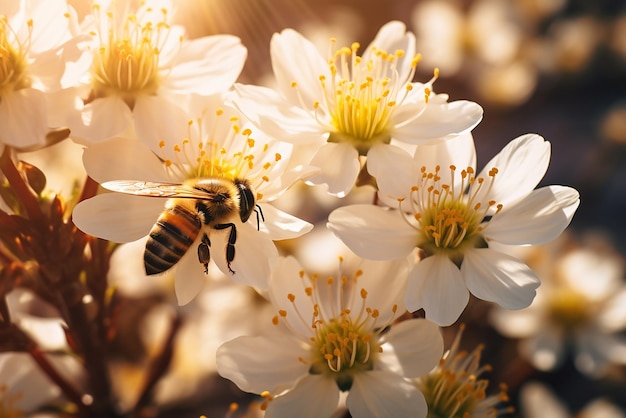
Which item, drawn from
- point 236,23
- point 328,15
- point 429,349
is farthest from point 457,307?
point 328,15

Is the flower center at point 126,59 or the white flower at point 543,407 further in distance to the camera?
the white flower at point 543,407

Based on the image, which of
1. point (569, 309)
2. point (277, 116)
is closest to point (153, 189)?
point (277, 116)

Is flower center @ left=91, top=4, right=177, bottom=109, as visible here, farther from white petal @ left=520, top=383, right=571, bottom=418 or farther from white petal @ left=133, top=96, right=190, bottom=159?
white petal @ left=520, top=383, right=571, bottom=418

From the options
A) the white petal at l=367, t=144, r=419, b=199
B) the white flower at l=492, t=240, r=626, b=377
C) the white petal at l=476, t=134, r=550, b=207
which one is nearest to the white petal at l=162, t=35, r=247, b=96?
the white petal at l=367, t=144, r=419, b=199

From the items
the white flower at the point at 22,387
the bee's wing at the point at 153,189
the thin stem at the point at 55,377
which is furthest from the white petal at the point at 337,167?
the white flower at the point at 22,387

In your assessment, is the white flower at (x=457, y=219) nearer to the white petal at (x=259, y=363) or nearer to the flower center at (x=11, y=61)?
the white petal at (x=259, y=363)
